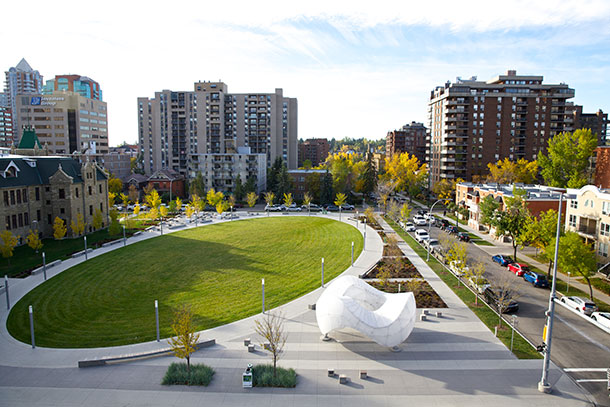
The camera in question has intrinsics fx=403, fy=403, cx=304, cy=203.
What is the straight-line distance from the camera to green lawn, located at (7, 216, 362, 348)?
Answer: 2595 cm

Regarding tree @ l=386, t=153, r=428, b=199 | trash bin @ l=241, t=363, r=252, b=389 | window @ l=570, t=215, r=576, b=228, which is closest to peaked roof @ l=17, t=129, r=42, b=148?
tree @ l=386, t=153, r=428, b=199

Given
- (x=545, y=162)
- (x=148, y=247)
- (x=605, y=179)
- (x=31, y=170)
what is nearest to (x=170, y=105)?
(x=31, y=170)

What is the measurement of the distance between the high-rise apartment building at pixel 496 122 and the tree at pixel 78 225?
2816 inches

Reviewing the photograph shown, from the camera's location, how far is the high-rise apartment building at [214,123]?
10631 centimetres

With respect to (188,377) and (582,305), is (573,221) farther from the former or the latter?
(188,377)

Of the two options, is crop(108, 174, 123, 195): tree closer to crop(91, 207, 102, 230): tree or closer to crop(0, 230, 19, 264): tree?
crop(91, 207, 102, 230): tree

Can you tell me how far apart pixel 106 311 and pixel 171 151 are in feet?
285

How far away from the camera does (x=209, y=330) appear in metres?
25.0

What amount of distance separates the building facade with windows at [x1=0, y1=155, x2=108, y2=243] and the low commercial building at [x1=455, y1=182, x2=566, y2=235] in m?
48.5

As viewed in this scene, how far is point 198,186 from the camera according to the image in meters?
83.1

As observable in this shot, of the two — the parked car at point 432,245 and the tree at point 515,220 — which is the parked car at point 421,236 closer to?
the parked car at point 432,245

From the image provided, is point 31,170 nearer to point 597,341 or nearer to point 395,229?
point 395,229

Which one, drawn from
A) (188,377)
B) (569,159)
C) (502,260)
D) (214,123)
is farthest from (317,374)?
(214,123)

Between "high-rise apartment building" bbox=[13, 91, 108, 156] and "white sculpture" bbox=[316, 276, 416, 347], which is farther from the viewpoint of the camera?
"high-rise apartment building" bbox=[13, 91, 108, 156]
